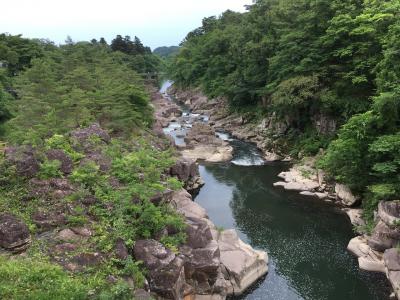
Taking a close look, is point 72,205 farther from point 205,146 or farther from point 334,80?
point 334,80

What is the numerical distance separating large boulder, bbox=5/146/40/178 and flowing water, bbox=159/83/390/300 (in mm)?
12426

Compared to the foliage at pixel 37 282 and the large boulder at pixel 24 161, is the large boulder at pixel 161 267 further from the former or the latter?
the large boulder at pixel 24 161

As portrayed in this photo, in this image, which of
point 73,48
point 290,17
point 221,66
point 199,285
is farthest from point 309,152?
point 73,48

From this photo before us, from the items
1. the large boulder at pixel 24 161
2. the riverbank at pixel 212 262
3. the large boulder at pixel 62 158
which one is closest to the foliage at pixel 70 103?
the large boulder at pixel 62 158

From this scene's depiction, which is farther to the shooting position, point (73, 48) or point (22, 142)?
point (73, 48)

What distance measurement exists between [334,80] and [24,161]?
30.5 metres

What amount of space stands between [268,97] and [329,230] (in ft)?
89.2

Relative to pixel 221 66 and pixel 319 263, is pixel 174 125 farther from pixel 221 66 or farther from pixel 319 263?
pixel 319 263

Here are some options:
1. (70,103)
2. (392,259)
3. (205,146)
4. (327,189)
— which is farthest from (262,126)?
(392,259)

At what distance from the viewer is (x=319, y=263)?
23.2 meters

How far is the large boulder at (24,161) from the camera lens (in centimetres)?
1945

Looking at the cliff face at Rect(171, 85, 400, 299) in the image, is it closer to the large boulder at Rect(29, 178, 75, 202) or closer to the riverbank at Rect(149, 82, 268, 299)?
the riverbank at Rect(149, 82, 268, 299)

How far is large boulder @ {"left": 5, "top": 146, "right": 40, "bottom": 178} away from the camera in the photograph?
19453mm

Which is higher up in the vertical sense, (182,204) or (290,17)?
(290,17)
